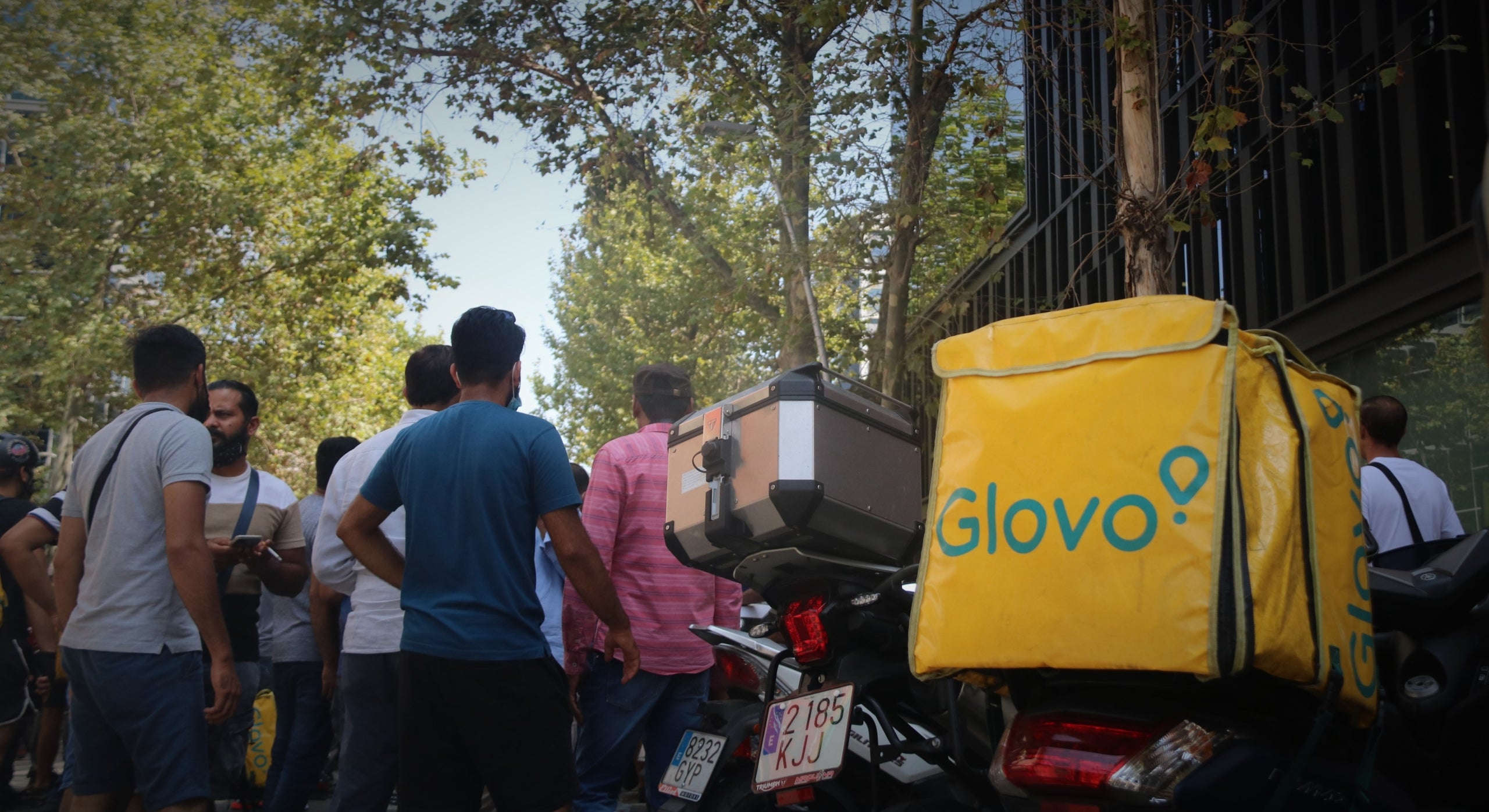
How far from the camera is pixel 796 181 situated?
12.6 meters

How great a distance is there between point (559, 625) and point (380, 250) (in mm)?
20489

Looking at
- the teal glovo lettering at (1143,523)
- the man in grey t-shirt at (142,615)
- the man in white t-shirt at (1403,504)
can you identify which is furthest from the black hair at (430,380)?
the man in white t-shirt at (1403,504)

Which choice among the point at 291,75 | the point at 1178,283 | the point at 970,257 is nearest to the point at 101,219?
the point at 291,75

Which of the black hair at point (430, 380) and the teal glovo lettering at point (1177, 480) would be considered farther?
the black hair at point (430, 380)

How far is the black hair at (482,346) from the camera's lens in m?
4.11

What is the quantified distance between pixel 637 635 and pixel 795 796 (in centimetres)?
152

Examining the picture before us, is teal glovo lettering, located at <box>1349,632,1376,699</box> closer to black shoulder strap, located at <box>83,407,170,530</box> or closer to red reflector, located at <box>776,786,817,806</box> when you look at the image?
red reflector, located at <box>776,786,817,806</box>

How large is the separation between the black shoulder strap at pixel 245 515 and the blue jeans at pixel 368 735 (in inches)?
52.3

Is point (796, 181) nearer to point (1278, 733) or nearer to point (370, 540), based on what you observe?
point (370, 540)

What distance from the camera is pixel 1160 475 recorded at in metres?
2.56

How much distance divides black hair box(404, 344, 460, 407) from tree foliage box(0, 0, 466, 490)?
15447 mm

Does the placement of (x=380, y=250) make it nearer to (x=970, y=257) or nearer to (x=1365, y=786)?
(x=970, y=257)

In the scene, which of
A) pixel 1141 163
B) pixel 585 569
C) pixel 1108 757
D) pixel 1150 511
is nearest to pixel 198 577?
pixel 585 569

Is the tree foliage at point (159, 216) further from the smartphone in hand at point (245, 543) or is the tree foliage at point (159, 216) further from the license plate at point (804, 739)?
the license plate at point (804, 739)
